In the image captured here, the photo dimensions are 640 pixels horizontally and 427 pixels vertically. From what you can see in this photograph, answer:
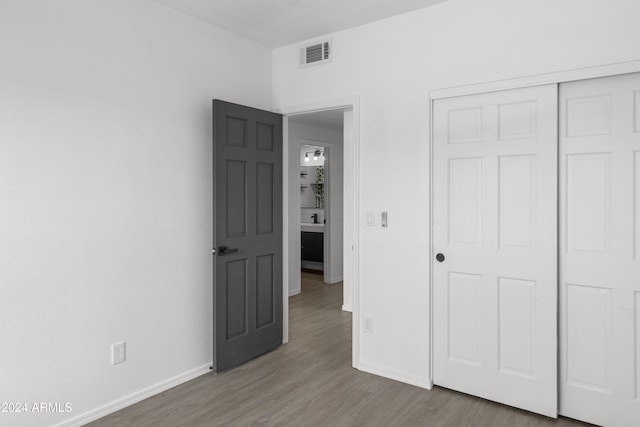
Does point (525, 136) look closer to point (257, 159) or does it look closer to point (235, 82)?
point (257, 159)

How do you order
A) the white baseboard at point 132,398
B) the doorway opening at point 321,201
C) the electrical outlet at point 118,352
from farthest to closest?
the doorway opening at point 321,201 → the electrical outlet at point 118,352 → the white baseboard at point 132,398

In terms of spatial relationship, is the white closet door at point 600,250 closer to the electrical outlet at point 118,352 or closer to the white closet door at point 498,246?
the white closet door at point 498,246

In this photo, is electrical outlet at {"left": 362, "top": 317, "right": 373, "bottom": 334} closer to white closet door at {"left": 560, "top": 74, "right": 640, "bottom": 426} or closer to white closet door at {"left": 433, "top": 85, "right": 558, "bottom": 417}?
white closet door at {"left": 433, "top": 85, "right": 558, "bottom": 417}

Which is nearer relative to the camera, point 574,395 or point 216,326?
point 574,395

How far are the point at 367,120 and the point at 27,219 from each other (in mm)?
2330

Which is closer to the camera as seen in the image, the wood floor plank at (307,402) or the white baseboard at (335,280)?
the wood floor plank at (307,402)

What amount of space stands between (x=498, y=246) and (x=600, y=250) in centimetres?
56

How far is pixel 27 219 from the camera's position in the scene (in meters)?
2.35

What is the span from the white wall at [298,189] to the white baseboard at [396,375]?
2.67m

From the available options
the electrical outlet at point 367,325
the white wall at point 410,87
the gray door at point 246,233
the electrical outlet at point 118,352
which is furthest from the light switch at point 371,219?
the electrical outlet at point 118,352

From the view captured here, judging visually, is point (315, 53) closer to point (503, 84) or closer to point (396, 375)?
point (503, 84)

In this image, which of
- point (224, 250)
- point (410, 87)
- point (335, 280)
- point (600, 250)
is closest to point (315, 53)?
point (410, 87)

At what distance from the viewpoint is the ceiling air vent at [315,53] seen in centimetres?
357

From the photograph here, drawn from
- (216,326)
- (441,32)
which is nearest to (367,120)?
(441,32)
